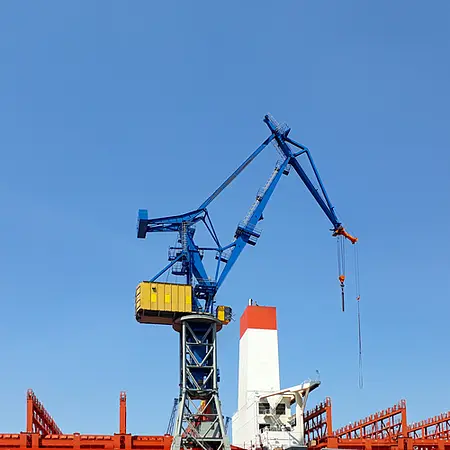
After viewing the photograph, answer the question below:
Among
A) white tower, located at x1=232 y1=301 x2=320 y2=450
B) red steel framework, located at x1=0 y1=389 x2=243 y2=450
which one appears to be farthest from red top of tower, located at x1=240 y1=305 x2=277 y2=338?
red steel framework, located at x1=0 y1=389 x2=243 y2=450

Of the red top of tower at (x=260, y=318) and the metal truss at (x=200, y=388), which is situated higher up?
the red top of tower at (x=260, y=318)

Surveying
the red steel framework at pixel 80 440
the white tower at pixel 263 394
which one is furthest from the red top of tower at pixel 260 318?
the red steel framework at pixel 80 440

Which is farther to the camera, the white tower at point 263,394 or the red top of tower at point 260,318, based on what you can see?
the red top of tower at point 260,318

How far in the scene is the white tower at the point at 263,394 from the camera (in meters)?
64.5

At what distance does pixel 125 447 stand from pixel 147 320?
1033 cm

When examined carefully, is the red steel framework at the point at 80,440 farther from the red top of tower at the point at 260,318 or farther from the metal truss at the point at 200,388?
the red top of tower at the point at 260,318

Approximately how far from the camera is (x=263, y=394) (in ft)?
223

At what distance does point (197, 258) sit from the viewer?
6669 cm

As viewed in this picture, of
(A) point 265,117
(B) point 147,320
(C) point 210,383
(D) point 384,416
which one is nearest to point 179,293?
(B) point 147,320

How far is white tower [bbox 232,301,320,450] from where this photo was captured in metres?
64.5

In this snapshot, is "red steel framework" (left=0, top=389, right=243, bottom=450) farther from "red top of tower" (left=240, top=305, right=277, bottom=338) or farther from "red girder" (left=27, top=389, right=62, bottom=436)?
"red top of tower" (left=240, top=305, right=277, bottom=338)

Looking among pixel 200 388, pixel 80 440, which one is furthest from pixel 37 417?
pixel 200 388

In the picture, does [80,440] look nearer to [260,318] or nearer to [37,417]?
[37,417]

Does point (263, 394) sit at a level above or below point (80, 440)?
above
